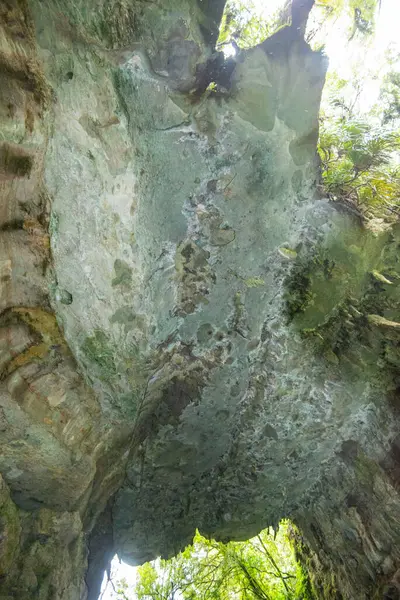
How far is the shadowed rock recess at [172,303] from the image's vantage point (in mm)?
2551

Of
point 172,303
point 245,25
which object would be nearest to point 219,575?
point 172,303

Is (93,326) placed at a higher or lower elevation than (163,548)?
higher

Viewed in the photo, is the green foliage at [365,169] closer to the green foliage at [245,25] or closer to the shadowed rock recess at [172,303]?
the shadowed rock recess at [172,303]

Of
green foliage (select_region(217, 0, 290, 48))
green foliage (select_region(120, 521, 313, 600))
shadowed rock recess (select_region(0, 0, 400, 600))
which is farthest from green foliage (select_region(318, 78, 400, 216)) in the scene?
green foliage (select_region(120, 521, 313, 600))

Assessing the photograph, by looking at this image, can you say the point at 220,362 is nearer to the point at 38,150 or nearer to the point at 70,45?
the point at 38,150

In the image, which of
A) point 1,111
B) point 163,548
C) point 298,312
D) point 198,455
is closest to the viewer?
point 1,111

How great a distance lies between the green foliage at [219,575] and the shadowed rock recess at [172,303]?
5068 mm

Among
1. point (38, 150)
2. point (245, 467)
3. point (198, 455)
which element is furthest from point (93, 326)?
point (245, 467)

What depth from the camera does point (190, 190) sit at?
327 centimetres

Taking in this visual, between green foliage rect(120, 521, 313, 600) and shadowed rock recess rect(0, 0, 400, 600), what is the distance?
507 cm

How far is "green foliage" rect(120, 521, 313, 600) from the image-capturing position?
8.92 meters

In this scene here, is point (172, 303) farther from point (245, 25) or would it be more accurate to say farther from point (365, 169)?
point (245, 25)

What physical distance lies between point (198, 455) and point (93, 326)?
2143 millimetres

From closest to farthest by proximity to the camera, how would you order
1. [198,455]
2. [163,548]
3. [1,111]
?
[1,111], [198,455], [163,548]
